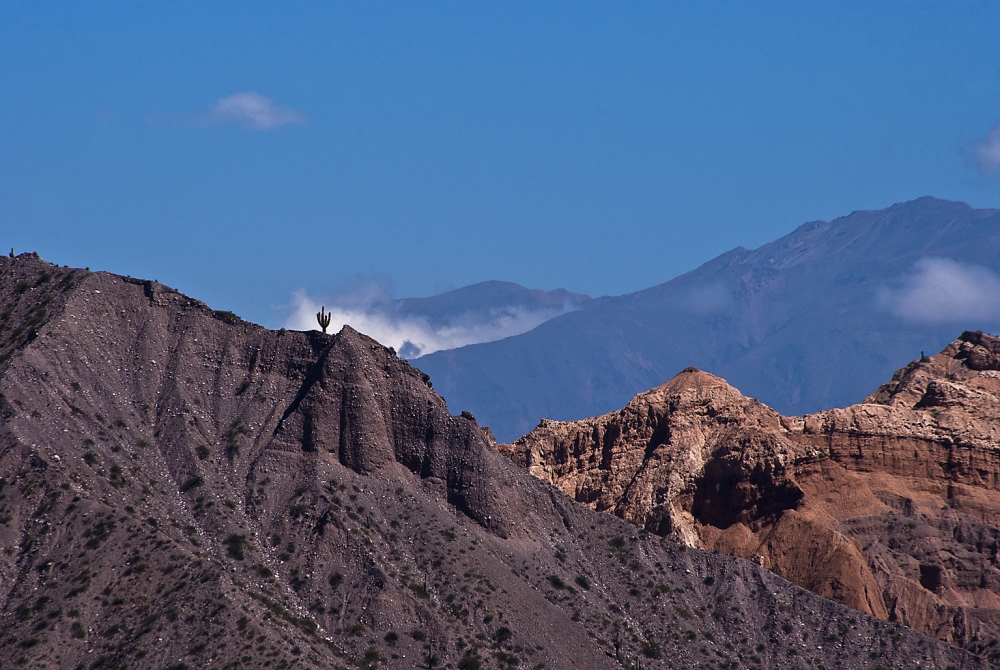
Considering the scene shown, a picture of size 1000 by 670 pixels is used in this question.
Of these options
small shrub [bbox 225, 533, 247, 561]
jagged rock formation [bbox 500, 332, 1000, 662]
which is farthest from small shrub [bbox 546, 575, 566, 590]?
small shrub [bbox 225, 533, 247, 561]

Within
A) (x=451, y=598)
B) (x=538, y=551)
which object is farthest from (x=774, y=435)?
(x=451, y=598)

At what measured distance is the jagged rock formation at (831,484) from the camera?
356 feet

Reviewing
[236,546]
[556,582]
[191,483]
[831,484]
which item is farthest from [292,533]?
[831,484]

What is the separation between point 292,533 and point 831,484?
40.6 metres

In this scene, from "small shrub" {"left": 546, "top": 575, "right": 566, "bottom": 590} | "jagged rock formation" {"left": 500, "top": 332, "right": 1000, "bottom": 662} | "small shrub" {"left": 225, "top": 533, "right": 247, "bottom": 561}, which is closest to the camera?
"small shrub" {"left": 225, "top": 533, "right": 247, "bottom": 561}

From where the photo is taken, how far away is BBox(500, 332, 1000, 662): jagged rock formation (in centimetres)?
10844

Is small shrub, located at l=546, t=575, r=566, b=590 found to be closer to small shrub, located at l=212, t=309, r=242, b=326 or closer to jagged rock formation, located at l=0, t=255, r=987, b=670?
jagged rock formation, located at l=0, t=255, r=987, b=670

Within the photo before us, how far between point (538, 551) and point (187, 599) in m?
23.9

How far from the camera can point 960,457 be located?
116 m

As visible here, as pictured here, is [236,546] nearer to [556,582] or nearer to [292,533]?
[292,533]

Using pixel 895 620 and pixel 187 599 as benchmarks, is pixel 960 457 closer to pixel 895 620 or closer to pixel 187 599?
pixel 895 620

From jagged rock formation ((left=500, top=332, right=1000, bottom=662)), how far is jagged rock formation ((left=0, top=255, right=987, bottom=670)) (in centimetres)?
851

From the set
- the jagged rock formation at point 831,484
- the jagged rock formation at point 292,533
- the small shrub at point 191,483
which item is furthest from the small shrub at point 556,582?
the small shrub at point 191,483

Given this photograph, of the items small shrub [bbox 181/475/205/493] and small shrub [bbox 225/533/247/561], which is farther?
small shrub [bbox 181/475/205/493]
